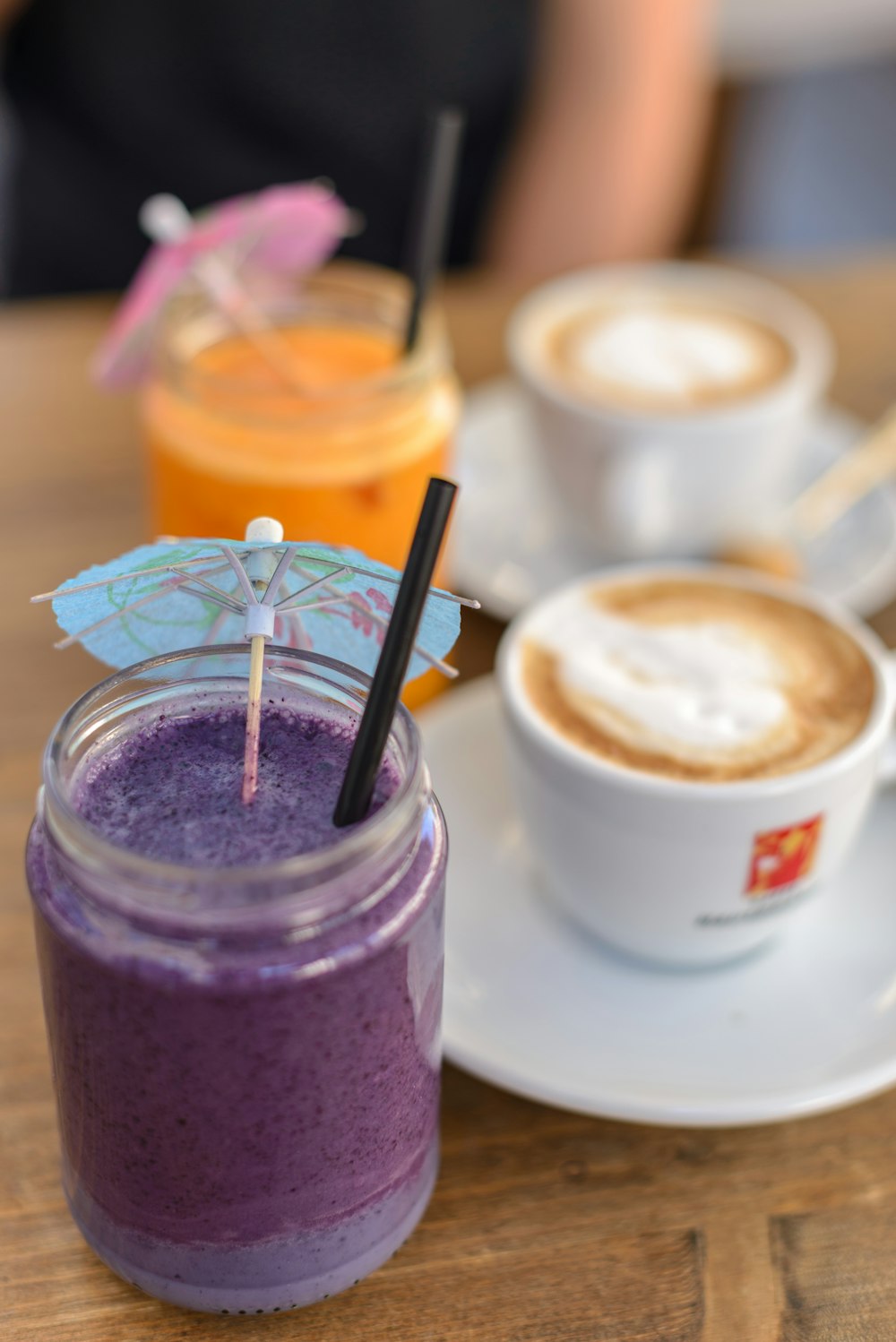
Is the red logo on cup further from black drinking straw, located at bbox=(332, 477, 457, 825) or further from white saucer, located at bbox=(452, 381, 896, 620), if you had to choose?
white saucer, located at bbox=(452, 381, 896, 620)

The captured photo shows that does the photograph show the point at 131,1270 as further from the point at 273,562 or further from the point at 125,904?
the point at 273,562

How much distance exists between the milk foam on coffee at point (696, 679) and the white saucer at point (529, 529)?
0.80ft

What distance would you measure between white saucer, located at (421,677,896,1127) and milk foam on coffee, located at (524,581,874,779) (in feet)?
0.42

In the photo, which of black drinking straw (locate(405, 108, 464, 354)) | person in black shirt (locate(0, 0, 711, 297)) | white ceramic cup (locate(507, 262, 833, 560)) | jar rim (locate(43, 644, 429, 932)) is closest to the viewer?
jar rim (locate(43, 644, 429, 932))

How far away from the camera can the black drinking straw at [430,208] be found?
0.88 meters

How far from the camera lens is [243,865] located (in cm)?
52

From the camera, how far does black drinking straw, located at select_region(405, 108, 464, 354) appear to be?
88 cm

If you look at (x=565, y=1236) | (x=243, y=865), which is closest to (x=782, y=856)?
(x=565, y=1236)

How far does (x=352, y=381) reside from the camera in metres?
0.97

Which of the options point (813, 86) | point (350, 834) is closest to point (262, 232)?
point (350, 834)

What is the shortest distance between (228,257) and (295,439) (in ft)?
0.48

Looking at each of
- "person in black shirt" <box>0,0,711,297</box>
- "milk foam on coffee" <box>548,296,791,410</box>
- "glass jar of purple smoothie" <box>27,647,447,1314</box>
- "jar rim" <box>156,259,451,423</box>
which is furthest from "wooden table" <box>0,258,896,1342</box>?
"person in black shirt" <box>0,0,711,297</box>

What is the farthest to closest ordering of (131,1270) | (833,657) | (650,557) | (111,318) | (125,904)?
(111,318), (650,557), (833,657), (131,1270), (125,904)

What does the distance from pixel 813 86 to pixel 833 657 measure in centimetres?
352
